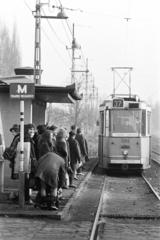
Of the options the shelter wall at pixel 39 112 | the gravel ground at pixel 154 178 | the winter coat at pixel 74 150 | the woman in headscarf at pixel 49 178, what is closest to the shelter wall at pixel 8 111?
the shelter wall at pixel 39 112

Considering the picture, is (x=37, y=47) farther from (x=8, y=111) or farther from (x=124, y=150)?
(x=8, y=111)

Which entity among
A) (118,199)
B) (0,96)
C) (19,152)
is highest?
(0,96)

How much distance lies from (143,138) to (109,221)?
11.7m

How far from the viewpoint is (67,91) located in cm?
1426

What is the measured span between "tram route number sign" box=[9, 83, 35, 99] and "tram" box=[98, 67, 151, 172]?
1064cm

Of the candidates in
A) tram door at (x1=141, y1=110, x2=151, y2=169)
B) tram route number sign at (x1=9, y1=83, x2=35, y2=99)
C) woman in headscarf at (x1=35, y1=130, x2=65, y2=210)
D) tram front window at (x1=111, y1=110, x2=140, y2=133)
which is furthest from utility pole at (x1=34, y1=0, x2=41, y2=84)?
woman in headscarf at (x1=35, y1=130, x2=65, y2=210)

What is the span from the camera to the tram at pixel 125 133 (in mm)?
21844

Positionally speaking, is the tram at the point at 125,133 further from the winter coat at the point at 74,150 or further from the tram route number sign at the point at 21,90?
the tram route number sign at the point at 21,90

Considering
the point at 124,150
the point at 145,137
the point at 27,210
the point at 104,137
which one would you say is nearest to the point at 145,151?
the point at 145,137

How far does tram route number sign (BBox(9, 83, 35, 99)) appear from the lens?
11414 mm

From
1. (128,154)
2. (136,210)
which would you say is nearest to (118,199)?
(136,210)

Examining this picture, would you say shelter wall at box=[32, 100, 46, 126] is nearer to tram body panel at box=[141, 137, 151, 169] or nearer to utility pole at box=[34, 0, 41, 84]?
utility pole at box=[34, 0, 41, 84]

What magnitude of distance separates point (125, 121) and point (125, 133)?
0.47 meters

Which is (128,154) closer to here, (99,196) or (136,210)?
(99,196)
